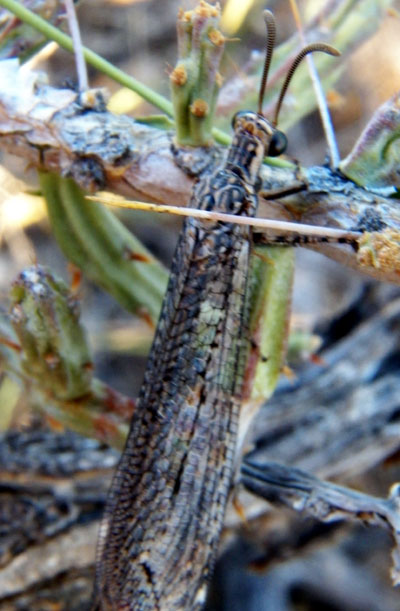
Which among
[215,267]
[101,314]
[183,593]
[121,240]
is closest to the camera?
[215,267]

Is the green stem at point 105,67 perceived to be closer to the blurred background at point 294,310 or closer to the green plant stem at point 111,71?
the green plant stem at point 111,71

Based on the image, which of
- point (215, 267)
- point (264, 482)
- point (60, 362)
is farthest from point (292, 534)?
point (215, 267)

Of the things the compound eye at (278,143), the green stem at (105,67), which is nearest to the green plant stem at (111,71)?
the green stem at (105,67)

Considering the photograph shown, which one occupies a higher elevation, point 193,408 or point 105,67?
point 105,67

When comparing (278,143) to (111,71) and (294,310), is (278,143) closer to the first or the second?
(111,71)

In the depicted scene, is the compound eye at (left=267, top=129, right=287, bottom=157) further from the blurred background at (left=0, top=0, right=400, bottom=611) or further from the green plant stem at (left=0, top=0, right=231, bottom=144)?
the blurred background at (left=0, top=0, right=400, bottom=611)

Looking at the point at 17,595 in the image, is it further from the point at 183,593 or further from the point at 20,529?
the point at 183,593

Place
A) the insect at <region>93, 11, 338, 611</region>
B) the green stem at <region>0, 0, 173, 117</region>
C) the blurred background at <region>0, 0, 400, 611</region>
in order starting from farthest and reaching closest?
the blurred background at <region>0, 0, 400, 611</region>, the green stem at <region>0, 0, 173, 117</region>, the insect at <region>93, 11, 338, 611</region>

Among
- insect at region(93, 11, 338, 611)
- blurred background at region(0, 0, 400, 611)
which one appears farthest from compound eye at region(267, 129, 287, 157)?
blurred background at region(0, 0, 400, 611)

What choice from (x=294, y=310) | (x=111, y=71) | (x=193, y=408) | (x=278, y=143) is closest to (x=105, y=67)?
(x=111, y=71)
